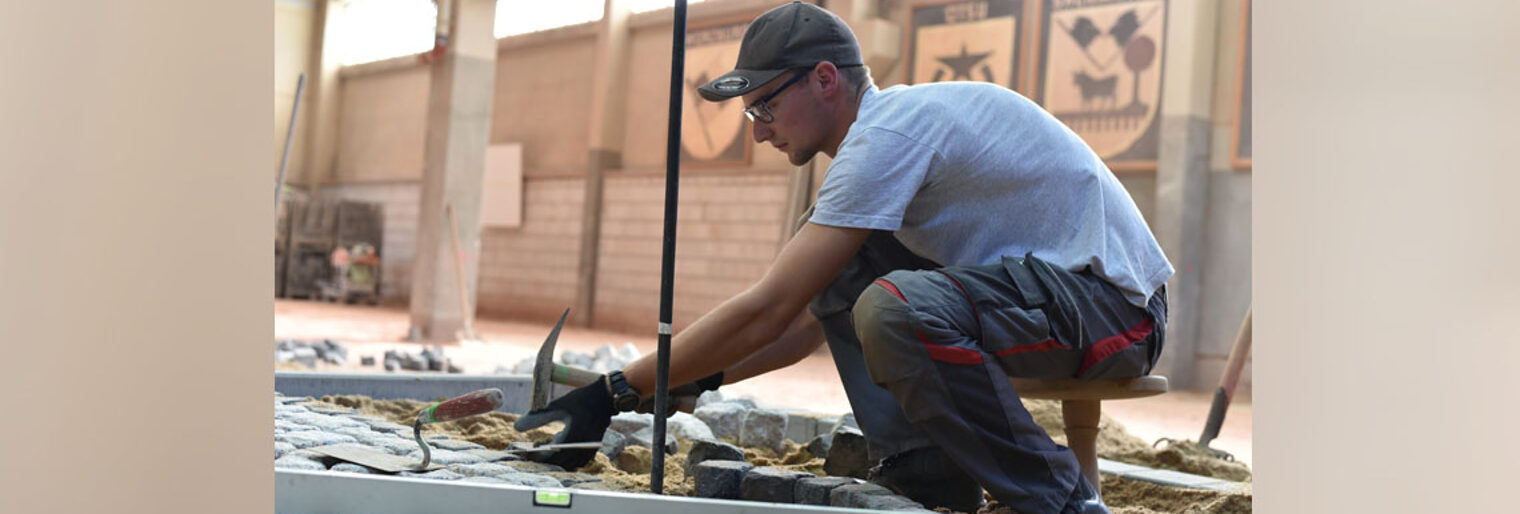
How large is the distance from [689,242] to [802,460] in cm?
860

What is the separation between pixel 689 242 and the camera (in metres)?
11.2

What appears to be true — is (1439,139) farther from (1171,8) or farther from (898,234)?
(1171,8)

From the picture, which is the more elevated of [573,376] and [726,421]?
[573,376]

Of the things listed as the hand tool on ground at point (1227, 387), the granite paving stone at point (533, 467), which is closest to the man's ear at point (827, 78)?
the granite paving stone at point (533, 467)

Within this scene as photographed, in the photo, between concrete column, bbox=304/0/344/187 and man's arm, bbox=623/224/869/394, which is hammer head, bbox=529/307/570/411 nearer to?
man's arm, bbox=623/224/869/394

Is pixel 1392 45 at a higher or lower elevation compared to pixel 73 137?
higher

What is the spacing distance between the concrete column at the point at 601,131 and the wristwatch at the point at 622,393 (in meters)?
10.4

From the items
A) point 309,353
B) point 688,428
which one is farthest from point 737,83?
point 309,353

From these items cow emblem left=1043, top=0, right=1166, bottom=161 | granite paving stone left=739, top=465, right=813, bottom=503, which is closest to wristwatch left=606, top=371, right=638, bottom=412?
granite paving stone left=739, top=465, right=813, bottom=503

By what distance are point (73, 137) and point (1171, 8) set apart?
7.82 meters

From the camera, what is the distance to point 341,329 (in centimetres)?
1072

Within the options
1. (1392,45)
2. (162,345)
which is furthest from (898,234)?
(162,345)

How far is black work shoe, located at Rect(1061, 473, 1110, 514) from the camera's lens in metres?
1.69

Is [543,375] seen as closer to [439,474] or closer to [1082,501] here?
[439,474]
